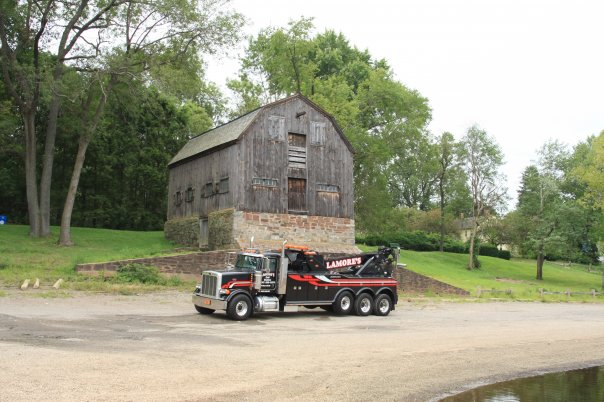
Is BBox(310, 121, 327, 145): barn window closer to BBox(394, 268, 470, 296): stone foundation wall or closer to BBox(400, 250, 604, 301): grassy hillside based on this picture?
BBox(394, 268, 470, 296): stone foundation wall

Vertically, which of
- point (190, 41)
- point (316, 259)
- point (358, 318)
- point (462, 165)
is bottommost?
point (358, 318)

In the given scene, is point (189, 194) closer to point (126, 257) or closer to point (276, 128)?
point (276, 128)

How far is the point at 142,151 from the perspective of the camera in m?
53.6

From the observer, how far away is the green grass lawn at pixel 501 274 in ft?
153

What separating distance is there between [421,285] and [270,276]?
57.4 feet

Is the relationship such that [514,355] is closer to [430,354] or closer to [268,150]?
[430,354]

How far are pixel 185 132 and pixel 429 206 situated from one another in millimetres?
51391

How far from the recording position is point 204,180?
1571 inches

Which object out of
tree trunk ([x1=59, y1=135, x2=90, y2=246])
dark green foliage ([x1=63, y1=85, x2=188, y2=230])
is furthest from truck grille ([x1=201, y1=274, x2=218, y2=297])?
dark green foliage ([x1=63, y1=85, x2=188, y2=230])

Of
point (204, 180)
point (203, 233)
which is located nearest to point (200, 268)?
point (203, 233)

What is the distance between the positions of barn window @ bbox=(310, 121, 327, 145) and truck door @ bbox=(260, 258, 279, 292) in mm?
18390

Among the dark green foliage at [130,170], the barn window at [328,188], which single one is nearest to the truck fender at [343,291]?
the barn window at [328,188]

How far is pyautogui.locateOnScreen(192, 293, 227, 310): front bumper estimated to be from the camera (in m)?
20.0

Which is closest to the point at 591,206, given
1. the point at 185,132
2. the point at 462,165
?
the point at 462,165
